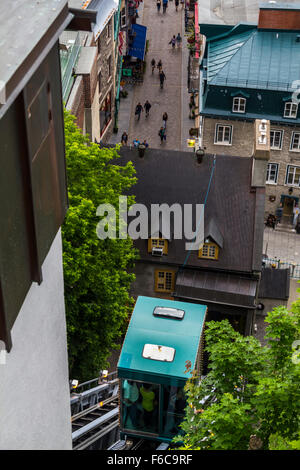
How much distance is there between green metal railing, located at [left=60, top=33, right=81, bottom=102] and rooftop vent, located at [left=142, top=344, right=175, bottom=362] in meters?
17.2

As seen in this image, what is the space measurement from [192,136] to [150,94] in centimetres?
1014

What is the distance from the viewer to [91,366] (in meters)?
28.2

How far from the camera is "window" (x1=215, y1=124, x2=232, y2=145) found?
47.0 metres

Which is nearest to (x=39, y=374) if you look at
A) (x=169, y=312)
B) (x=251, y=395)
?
(x=251, y=395)

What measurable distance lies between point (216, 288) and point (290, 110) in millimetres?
16786

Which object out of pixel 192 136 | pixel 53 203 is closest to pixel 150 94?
pixel 192 136

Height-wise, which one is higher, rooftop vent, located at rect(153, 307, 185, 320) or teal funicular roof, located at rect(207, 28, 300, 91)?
teal funicular roof, located at rect(207, 28, 300, 91)

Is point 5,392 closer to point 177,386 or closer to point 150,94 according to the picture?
point 177,386

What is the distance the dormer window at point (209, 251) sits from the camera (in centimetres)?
3488

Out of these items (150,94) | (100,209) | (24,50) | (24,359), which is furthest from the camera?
(150,94)

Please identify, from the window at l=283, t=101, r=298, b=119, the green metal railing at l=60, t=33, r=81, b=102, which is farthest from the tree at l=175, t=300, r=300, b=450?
the window at l=283, t=101, r=298, b=119

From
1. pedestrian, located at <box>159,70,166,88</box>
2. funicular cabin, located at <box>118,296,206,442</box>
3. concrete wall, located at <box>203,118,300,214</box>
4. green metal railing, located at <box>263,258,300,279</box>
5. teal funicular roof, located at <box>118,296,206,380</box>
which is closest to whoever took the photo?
funicular cabin, located at <box>118,296,206,442</box>

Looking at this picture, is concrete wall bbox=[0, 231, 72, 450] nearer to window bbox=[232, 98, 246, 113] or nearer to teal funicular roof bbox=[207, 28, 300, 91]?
window bbox=[232, 98, 246, 113]

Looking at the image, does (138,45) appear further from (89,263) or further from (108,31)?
(89,263)
